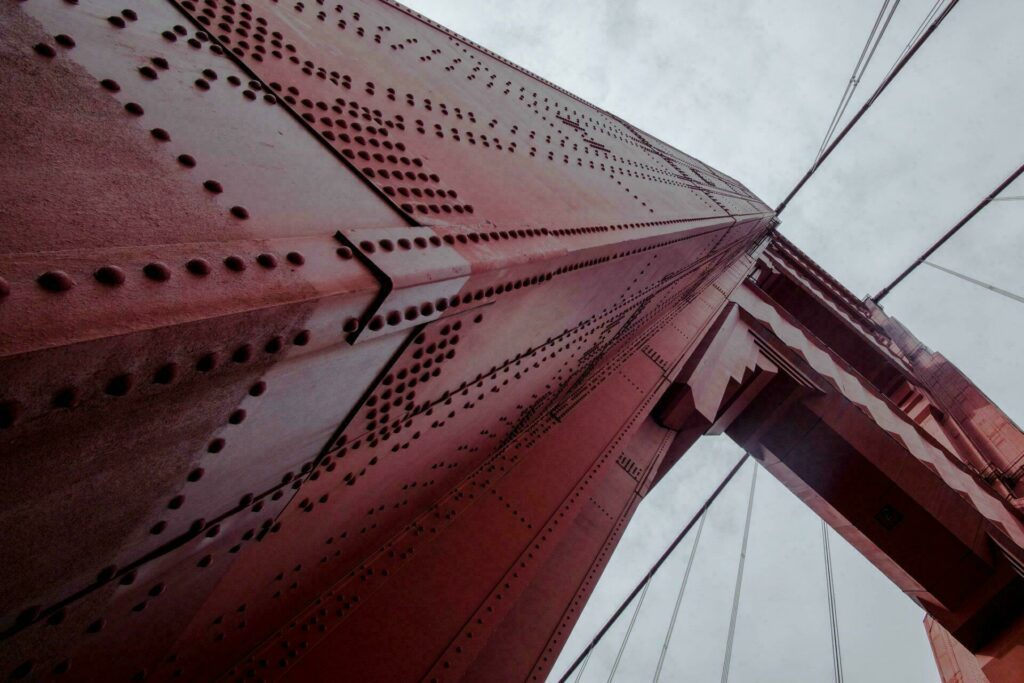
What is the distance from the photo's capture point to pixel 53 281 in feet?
2.98

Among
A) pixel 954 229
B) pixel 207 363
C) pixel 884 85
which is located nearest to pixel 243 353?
pixel 207 363

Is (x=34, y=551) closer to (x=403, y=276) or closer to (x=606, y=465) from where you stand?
(x=403, y=276)

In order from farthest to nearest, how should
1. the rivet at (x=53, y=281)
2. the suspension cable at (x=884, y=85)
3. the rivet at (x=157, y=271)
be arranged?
the suspension cable at (x=884, y=85), the rivet at (x=157, y=271), the rivet at (x=53, y=281)

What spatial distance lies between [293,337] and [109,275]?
0.41 metres

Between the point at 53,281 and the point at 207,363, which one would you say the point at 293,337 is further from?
the point at 53,281

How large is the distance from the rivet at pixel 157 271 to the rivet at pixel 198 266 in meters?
0.06

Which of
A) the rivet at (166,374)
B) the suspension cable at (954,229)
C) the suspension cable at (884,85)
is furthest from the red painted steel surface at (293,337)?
the suspension cable at (954,229)

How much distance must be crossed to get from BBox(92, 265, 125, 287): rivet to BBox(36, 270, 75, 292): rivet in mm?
61

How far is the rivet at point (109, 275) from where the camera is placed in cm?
98

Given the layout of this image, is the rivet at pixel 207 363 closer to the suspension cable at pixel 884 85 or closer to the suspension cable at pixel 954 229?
the suspension cable at pixel 884 85

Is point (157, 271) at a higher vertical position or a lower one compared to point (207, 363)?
higher

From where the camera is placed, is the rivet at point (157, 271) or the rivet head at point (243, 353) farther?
the rivet head at point (243, 353)

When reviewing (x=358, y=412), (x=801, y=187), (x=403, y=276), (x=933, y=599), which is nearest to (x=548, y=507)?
(x=358, y=412)

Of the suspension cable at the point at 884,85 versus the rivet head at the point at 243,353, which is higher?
the suspension cable at the point at 884,85
